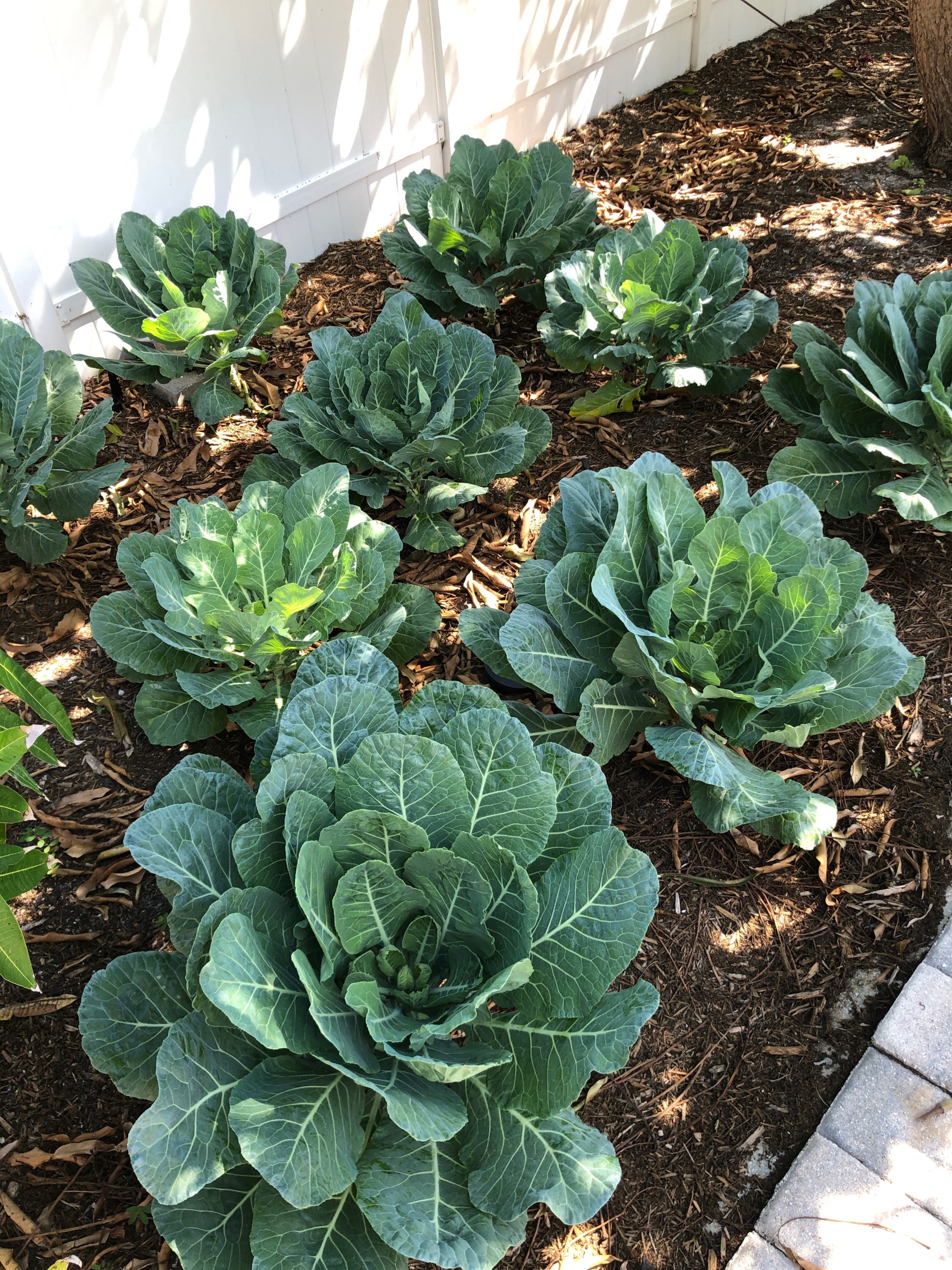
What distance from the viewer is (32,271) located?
3.25 m

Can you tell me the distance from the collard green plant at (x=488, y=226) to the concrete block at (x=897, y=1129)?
277 cm

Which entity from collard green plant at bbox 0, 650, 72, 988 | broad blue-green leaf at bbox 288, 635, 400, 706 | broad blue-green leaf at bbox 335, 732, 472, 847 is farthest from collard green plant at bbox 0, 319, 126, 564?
broad blue-green leaf at bbox 335, 732, 472, 847

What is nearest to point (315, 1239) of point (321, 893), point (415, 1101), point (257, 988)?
point (415, 1101)

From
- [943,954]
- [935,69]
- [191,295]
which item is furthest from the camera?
[935,69]

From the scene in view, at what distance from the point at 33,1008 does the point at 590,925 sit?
130 centimetres

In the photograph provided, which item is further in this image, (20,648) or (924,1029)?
(20,648)

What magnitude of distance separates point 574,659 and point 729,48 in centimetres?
514

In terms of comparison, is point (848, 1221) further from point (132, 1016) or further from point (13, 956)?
point (13, 956)

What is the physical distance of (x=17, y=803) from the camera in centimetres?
194

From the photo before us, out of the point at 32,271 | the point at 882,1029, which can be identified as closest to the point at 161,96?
the point at 32,271

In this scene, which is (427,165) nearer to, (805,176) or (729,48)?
(805,176)

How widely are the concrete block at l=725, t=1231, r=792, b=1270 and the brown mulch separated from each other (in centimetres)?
3

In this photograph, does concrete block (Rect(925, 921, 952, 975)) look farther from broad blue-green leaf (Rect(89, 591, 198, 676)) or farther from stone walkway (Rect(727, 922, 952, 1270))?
broad blue-green leaf (Rect(89, 591, 198, 676))

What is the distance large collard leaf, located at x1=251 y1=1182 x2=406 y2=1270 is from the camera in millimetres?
1469
